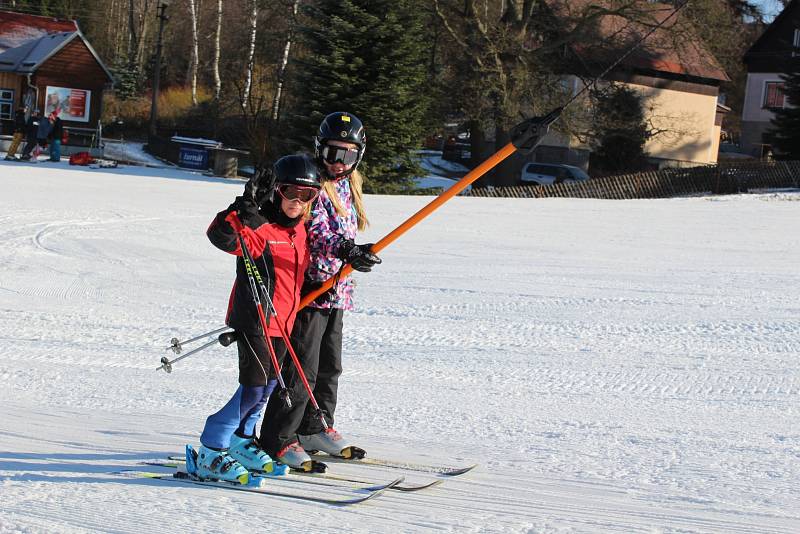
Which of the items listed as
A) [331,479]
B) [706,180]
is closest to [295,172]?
[331,479]

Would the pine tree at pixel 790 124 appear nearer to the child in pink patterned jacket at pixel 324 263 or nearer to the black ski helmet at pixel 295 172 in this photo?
the child in pink patterned jacket at pixel 324 263

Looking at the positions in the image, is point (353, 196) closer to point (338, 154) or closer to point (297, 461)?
point (338, 154)

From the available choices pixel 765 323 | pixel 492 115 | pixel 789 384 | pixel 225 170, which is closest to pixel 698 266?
pixel 765 323

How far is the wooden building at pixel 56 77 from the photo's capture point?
124 feet

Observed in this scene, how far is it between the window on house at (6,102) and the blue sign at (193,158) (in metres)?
11.1

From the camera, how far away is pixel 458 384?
21.7 ft

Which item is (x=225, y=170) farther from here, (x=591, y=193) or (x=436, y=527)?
(x=436, y=527)

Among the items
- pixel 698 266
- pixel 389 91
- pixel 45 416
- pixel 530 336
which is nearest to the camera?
pixel 45 416

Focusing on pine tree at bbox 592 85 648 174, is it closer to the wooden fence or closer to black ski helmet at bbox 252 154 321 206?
the wooden fence

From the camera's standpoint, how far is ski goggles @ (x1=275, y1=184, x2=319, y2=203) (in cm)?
412

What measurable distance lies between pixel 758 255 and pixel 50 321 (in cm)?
1097

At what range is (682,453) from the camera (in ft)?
16.4

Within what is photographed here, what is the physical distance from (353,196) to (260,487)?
4.75 feet

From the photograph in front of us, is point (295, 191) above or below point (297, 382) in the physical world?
above
